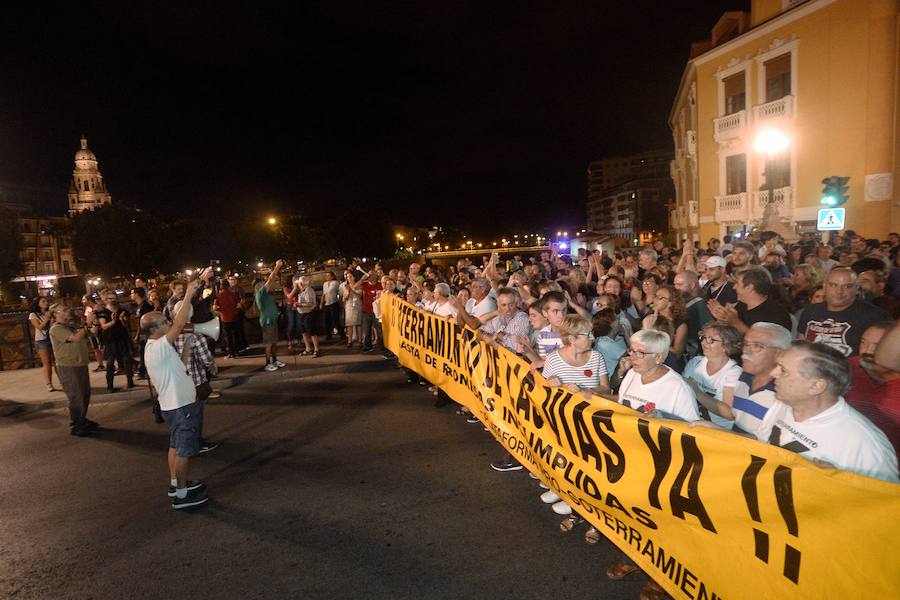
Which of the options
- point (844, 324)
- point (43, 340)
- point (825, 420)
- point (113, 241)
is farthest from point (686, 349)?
point (113, 241)

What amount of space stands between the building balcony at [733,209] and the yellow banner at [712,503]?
2529 cm

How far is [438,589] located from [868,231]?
2348 centimetres

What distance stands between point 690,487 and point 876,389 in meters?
1.63

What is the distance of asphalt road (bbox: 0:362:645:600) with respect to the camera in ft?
12.6

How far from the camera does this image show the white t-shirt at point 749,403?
11.3 feet

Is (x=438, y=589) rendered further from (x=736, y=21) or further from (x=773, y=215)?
(x=736, y=21)

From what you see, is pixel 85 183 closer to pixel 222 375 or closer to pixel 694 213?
pixel 694 213

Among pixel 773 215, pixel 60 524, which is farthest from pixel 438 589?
pixel 773 215

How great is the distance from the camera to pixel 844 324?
15.4ft

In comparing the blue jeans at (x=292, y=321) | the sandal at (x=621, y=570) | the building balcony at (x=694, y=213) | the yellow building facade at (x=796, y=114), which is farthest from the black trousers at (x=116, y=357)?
the building balcony at (x=694, y=213)

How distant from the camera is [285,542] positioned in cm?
439

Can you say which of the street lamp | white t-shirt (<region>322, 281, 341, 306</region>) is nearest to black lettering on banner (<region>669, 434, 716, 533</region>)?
white t-shirt (<region>322, 281, 341, 306</region>)

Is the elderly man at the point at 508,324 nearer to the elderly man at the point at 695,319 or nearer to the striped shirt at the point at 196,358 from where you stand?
the elderly man at the point at 695,319

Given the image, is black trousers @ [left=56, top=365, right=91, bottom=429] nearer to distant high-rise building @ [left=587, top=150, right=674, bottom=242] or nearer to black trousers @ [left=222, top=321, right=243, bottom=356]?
black trousers @ [left=222, top=321, right=243, bottom=356]
